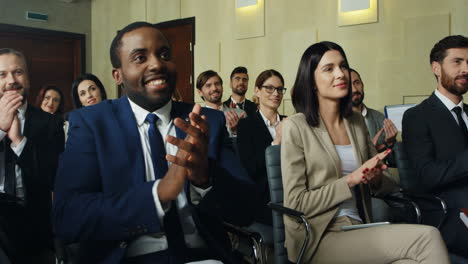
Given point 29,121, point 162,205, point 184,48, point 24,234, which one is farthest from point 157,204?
point 184,48

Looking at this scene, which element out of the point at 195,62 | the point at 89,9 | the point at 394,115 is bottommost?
the point at 394,115

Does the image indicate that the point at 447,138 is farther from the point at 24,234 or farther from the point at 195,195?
the point at 24,234

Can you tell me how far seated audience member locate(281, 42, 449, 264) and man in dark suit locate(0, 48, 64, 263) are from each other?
1.09 meters

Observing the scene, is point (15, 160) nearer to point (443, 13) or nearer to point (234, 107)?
point (234, 107)

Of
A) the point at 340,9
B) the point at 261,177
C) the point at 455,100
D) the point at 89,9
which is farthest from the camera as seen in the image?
the point at 89,9

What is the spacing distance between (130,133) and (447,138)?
1732 millimetres

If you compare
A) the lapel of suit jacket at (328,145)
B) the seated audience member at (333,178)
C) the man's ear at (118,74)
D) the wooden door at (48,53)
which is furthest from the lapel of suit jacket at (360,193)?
the wooden door at (48,53)

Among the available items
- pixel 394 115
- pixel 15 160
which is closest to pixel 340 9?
pixel 394 115

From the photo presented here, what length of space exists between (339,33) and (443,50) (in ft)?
8.25

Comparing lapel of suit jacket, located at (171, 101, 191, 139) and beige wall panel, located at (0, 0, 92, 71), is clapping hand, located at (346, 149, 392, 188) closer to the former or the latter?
lapel of suit jacket, located at (171, 101, 191, 139)

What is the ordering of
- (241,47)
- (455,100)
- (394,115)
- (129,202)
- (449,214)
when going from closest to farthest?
(129,202), (449,214), (455,100), (394,115), (241,47)

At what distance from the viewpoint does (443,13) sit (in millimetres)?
4316

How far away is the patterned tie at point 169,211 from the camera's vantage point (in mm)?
1340

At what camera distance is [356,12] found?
482cm
